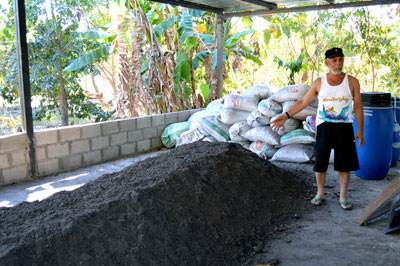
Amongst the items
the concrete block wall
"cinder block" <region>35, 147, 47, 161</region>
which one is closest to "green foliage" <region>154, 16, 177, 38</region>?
the concrete block wall

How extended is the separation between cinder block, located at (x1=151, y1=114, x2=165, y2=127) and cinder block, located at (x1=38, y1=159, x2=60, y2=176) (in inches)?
75.7

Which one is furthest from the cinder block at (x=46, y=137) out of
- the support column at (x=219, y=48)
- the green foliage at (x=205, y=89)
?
the green foliage at (x=205, y=89)

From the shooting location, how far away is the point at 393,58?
369 inches

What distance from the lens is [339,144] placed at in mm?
3600

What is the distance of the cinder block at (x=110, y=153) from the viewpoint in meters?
5.82

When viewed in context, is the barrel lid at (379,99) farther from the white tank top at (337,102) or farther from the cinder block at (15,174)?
the cinder block at (15,174)

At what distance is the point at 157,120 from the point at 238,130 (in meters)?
1.57

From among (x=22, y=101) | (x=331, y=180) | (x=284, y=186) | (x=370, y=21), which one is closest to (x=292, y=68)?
(x=370, y=21)

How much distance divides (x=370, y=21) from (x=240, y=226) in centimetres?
780

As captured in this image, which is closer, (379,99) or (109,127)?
(379,99)

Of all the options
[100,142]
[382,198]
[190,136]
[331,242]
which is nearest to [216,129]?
[190,136]

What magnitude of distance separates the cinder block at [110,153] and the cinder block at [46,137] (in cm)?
88

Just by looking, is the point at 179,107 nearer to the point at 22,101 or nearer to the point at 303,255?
the point at 22,101

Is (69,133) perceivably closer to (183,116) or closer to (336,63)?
(183,116)
